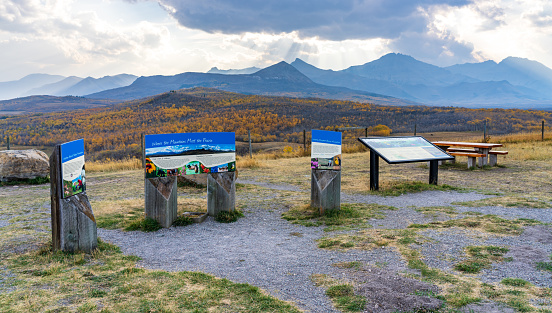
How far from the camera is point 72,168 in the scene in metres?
5.25

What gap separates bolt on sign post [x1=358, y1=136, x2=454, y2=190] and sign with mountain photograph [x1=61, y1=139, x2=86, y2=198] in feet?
20.6

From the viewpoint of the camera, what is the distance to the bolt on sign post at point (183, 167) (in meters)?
6.65

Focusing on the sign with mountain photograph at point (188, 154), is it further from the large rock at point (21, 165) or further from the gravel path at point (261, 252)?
the large rock at point (21, 165)

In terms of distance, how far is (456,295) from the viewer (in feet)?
A: 12.2

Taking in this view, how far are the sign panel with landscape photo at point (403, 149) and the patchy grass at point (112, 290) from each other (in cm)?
610

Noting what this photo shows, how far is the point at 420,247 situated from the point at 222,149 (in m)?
3.67

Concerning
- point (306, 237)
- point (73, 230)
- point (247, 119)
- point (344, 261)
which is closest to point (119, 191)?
point (73, 230)

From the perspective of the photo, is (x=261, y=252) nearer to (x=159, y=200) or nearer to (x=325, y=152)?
(x=159, y=200)

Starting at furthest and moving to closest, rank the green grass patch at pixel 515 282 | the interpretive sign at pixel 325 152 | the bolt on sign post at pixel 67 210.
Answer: the interpretive sign at pixel 325 152 → the bolt on sign post at pixel 67 210 → the green grass patch at pixel 515 282

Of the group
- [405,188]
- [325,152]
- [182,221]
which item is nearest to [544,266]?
[325,152]

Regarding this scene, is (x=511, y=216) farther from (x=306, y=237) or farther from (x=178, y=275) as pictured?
(x=178, y=275)

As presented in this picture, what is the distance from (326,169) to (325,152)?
1.02 feet

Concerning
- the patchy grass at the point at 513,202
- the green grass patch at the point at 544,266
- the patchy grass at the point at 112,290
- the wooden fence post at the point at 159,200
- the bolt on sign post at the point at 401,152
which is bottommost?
the patchy grass at the point at 112,290

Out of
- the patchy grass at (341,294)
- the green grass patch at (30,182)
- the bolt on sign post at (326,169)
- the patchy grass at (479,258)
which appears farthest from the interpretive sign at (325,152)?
the green grass patch at (30,182)
